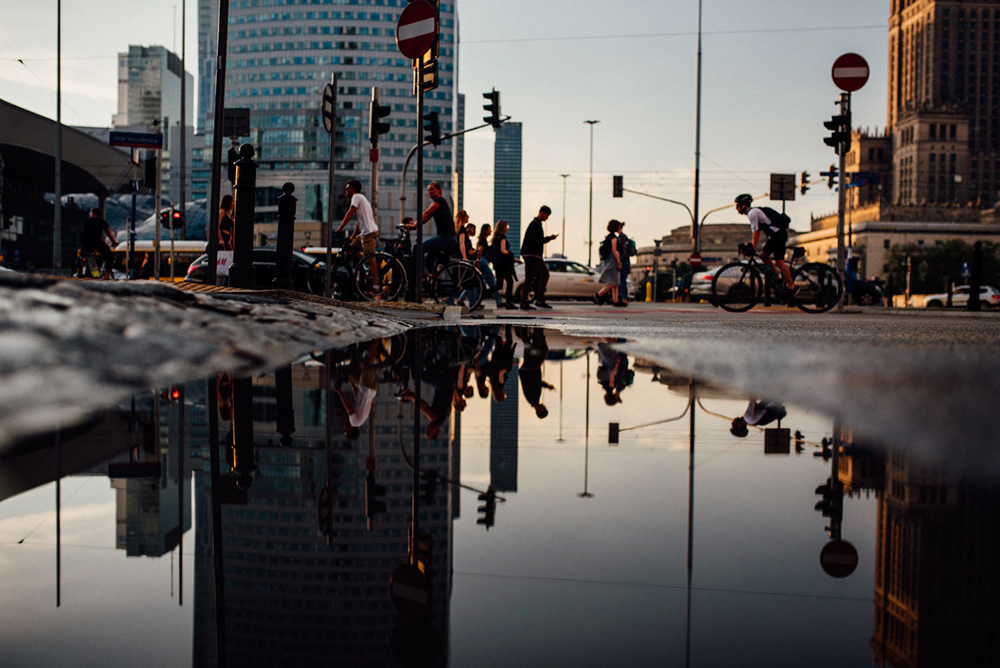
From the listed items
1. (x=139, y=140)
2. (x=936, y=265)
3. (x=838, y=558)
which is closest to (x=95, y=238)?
(x=139, y=140)

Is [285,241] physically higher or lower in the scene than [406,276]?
higher

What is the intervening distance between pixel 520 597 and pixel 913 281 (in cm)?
12528

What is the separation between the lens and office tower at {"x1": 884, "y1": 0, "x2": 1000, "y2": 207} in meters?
152

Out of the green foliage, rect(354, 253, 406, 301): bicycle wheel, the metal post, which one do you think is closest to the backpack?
rect(354, 253, 406, 301): bicycle wheel

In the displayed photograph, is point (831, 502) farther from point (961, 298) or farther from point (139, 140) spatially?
point (961, 298)

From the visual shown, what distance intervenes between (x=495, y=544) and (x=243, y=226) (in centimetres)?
760

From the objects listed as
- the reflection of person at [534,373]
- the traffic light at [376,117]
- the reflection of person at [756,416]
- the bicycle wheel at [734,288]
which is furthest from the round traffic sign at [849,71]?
the reflection of person at [756,416]

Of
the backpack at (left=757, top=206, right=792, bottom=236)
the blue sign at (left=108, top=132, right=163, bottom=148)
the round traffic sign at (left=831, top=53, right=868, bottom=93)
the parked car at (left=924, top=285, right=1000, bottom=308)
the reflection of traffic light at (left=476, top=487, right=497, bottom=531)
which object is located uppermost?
the round traffic sign at (left=831, top=53, right=868, bottom=93)

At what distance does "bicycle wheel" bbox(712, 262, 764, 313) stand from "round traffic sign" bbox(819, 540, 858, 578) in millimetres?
13221

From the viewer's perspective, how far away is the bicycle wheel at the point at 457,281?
1261 centimetres

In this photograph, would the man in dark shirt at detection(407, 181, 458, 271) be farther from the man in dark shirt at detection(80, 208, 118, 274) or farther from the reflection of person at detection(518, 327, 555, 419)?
the man in dark shirt at detection(80, 208, 118, 274)

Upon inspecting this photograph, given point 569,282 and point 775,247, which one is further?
point 569,282

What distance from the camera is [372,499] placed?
1454mm

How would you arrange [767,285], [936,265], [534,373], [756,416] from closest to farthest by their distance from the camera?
1. [756,416]
2. [534,373]
3. [767,285]
4. [936,265]
